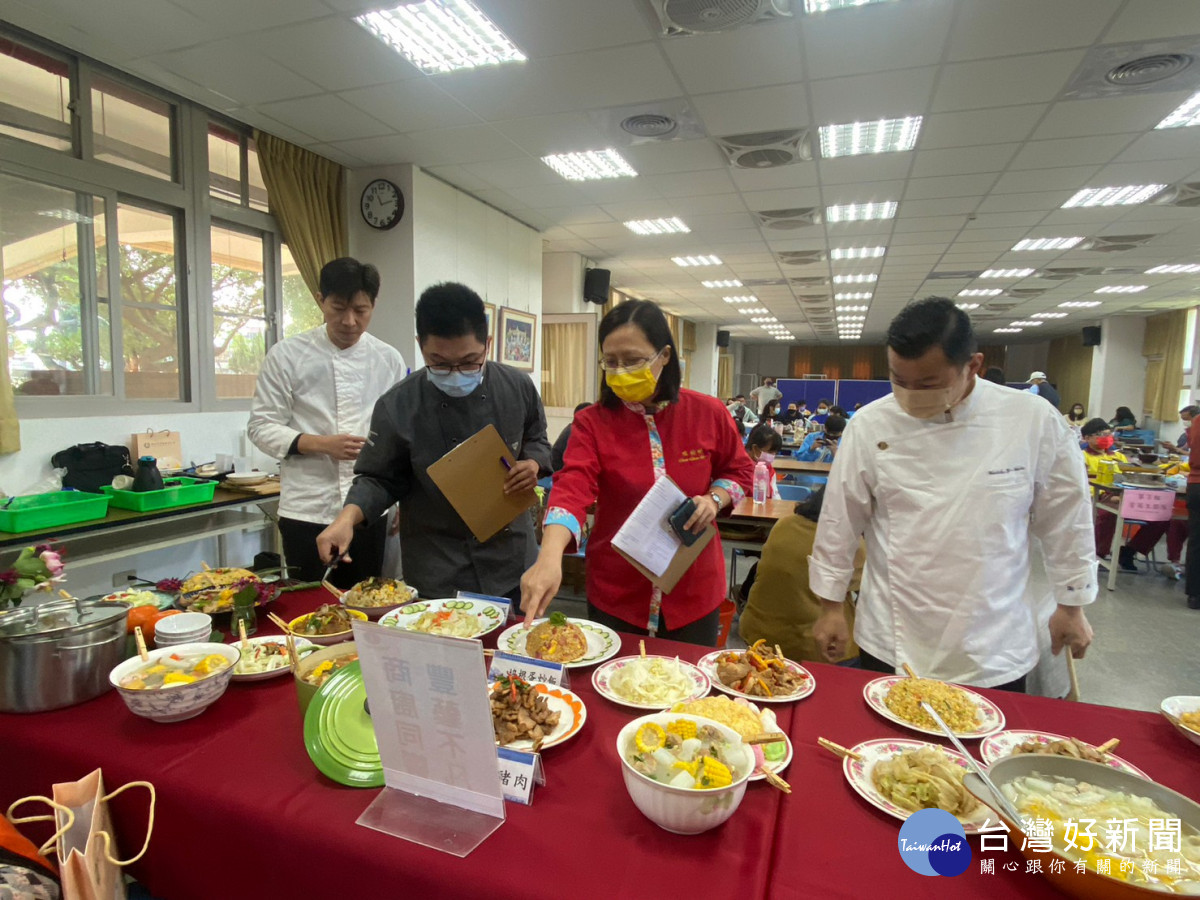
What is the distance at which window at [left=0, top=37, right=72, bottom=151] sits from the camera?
2.93m

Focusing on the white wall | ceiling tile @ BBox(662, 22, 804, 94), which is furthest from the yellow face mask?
the white wall

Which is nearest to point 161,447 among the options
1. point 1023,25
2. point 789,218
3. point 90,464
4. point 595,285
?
point 90,464

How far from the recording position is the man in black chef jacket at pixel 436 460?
5.67ft

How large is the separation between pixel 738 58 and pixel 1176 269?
27.4 feet

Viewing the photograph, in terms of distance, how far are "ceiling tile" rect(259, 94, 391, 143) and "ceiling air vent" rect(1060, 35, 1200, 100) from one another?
3.95m

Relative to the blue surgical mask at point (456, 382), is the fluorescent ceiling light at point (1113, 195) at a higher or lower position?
higher

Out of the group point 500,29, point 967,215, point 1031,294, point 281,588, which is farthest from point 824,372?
point 281,588

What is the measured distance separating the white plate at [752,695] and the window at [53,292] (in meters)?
3.63

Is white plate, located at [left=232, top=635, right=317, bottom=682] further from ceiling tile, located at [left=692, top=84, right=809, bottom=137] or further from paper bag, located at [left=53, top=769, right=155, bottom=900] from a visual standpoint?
ceiling tile, located at [left=692, top=84, right=809, bottom=137]

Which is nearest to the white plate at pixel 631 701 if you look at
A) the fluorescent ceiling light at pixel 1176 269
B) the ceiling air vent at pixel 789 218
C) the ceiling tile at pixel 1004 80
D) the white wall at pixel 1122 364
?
the ceiling tile at pixel 1004 80

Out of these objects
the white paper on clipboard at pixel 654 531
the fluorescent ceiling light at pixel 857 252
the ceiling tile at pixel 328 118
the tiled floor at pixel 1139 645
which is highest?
the fluorescent ceiling light at pixel 857 252

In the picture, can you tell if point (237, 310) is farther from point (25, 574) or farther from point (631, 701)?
point (631, 701)

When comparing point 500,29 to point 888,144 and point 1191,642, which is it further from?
point 1191,642

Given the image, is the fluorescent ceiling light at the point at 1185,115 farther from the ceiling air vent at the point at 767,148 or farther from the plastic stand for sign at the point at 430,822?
the plastic stand for sign at the point at 430,822
